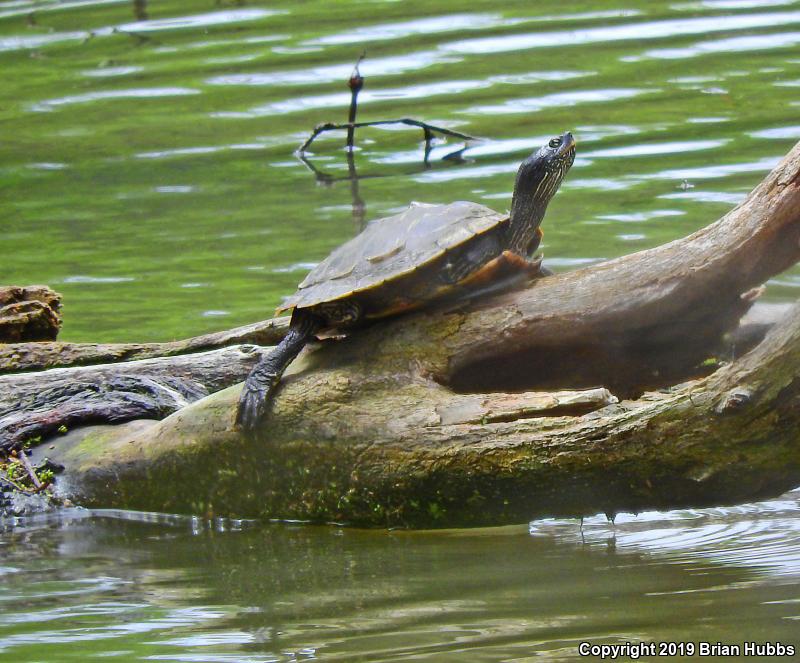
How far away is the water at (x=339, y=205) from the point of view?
3.15m

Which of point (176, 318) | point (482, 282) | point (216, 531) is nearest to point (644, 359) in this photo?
point (482, 282)

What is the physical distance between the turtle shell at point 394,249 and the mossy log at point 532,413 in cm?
20

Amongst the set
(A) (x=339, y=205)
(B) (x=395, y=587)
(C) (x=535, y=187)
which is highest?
(A) (x=339, y=205)

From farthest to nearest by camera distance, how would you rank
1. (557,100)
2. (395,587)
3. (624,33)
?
(624,33), (557,100), (395,587)

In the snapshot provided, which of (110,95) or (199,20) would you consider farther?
(199,20)

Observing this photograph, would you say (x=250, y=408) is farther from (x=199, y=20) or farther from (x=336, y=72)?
(x=199, y=20)

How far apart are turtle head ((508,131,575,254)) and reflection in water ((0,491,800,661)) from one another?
3.42 feet

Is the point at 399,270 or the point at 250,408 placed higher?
the point at 399,270

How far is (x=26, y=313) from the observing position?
544 centimetres

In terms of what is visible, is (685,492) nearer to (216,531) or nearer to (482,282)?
(482,282)

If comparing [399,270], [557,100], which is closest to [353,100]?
[557,100]

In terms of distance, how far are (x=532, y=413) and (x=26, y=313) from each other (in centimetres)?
267

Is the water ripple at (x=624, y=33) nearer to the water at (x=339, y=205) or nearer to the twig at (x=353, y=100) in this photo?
the water at (x=339, y=205)

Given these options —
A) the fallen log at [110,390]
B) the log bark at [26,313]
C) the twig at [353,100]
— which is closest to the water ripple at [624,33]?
the twig at [353,100]
